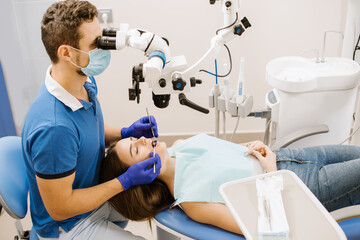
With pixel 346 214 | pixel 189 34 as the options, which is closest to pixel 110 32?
pixel 346 214

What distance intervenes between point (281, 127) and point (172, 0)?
1.21 m

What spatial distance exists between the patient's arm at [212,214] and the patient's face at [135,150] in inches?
10.4

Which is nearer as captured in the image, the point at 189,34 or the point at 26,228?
the point at 26,228

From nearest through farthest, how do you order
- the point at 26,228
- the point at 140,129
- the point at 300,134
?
the point at 140,129 < the point at 300,134 < the point at 26,228

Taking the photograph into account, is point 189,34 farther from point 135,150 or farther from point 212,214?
point 212,214

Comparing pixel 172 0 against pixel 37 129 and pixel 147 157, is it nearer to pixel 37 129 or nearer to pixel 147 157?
pixel 147 157

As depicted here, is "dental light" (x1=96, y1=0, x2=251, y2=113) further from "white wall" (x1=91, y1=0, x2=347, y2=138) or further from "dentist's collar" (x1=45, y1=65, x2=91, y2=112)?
"white wall" (x1=91, y1=0, x2=347, y2=138)

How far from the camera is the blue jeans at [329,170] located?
1.45 metres

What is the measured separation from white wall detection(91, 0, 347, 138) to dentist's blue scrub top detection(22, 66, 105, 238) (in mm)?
1186

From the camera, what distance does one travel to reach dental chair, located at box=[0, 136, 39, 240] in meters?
1.27

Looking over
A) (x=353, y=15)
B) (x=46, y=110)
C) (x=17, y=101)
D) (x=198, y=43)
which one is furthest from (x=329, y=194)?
(x=17, y=101)

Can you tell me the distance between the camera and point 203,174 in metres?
1.45

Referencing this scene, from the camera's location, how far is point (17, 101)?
2672 mm

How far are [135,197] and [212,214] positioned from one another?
336 millimetres
